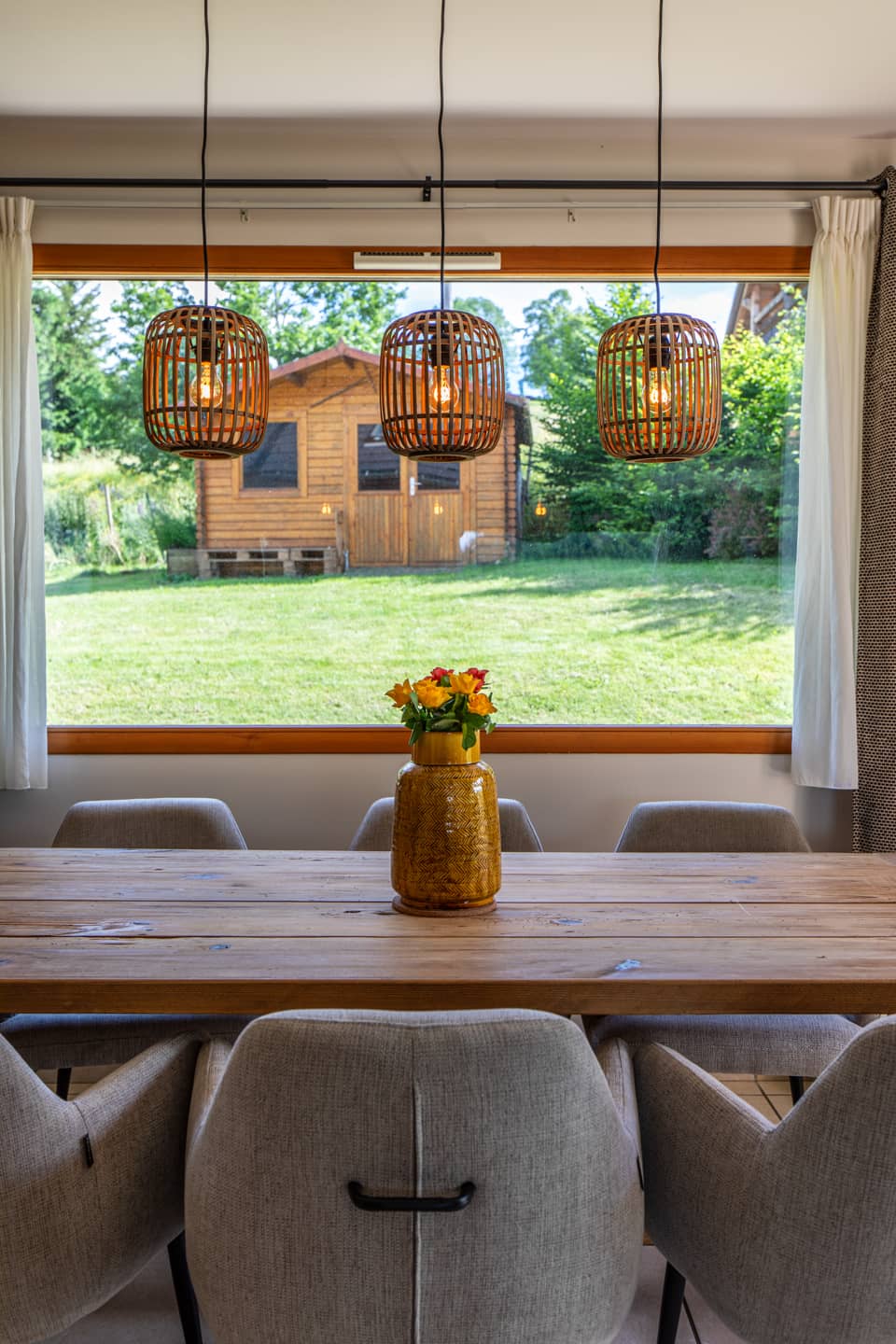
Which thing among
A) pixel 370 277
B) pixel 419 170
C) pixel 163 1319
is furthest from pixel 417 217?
pixel 163 1319

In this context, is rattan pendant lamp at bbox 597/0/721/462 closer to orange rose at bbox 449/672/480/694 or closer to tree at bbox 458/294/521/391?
orange rose at bbox 449/672/480/694

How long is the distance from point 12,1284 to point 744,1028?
1.41 meters

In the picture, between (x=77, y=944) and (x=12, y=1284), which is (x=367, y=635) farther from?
(x=12, y=1284)

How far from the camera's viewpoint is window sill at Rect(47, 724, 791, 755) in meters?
3.45

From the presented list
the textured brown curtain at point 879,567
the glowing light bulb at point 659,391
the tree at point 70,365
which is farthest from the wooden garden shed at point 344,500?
the glowing light bulb at point 659,391

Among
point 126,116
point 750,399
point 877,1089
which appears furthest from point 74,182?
point 877,1089

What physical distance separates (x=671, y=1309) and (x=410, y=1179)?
861 mm

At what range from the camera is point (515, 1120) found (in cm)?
115

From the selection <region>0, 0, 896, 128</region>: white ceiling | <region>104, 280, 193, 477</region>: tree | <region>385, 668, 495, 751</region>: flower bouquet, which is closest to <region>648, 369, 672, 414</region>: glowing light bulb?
<region>385, 668, 495, 751</region>: flower bouquet

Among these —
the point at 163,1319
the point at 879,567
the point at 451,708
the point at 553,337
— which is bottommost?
the point at 163,1319

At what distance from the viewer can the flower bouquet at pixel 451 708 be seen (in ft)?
6.30

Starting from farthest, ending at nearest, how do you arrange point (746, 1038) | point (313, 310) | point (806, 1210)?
point (313, 310) < point (746, 1038) < point (806, 1210)

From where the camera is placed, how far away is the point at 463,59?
9.41ft

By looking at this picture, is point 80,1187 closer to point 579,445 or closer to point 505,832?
point 505,832
